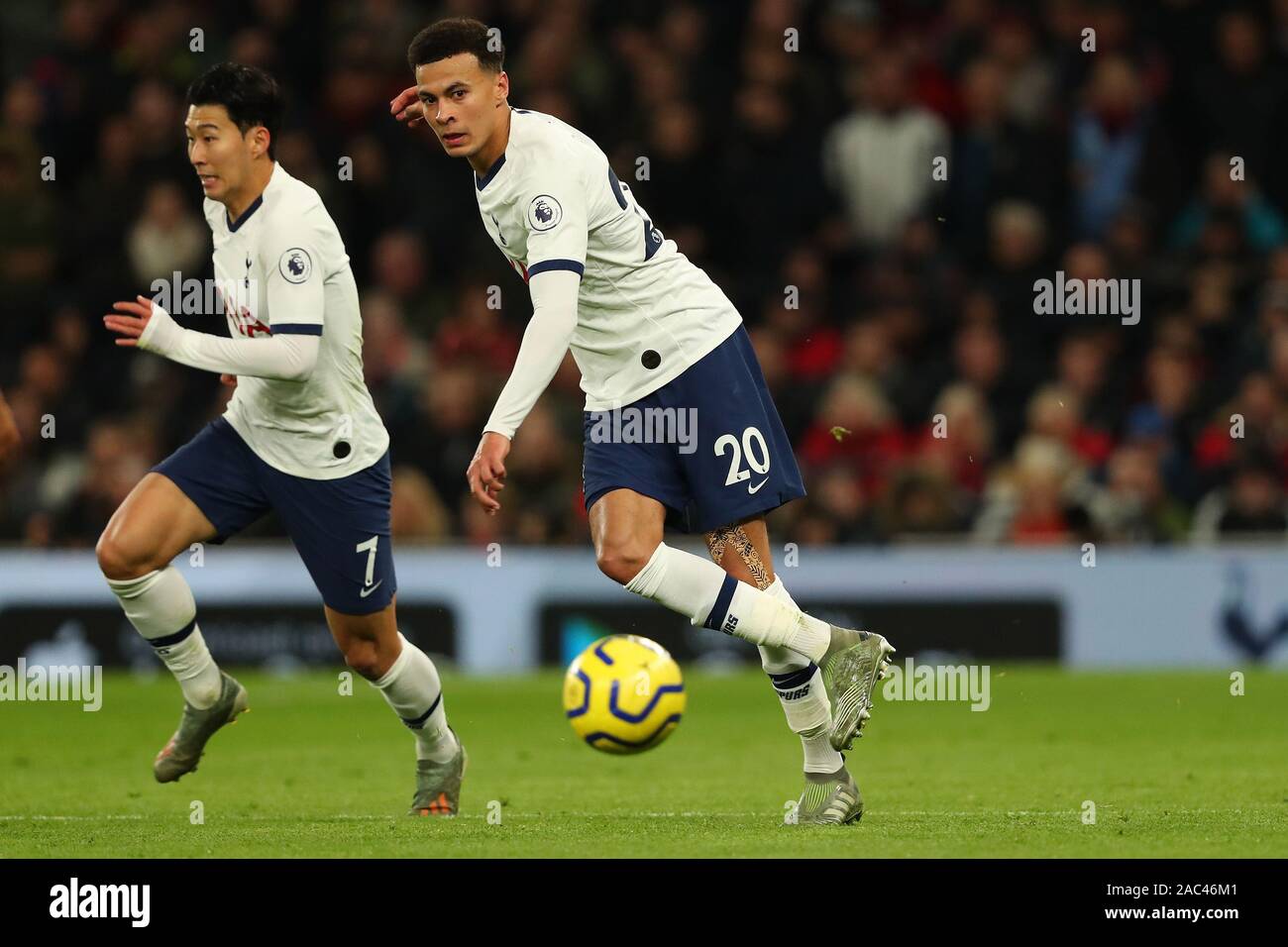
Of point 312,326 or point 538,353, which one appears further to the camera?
point 312,326

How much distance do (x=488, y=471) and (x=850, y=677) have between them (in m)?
1.43

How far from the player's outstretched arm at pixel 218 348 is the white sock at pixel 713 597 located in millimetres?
1444

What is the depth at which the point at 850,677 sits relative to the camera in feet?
23.4

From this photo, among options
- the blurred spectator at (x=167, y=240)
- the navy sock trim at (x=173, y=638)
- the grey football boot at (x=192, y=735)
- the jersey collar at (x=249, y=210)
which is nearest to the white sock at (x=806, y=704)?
the grey football boot at (x=192, y=735)

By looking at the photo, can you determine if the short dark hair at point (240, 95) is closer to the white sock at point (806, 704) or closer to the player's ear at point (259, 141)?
the player's ear at point (259, 141)

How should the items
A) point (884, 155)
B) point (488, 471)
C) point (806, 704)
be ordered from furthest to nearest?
1. point (884, 155)
2. point (806, 704)
3. point (488, 471)

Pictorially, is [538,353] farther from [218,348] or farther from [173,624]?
[173,624]

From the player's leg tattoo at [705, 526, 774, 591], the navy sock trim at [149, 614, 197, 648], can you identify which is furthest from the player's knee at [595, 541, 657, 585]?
the navy sock trim at [149, 614, 197, 648]

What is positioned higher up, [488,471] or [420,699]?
[488,471]

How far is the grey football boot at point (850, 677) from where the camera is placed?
7109mm

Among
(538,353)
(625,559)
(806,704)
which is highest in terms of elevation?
(538,353)

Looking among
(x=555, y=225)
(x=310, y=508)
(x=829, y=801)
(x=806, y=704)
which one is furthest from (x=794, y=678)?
(x=310, y=508)

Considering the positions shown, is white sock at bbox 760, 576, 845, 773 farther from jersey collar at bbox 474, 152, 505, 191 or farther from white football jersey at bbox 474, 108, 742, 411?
jersey collar at bbox 474, 152, 505, 191

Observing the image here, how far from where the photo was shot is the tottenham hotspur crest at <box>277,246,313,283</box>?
753 centimetres
